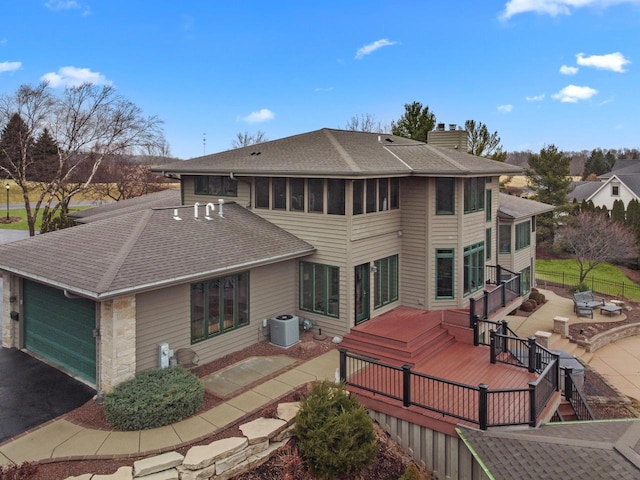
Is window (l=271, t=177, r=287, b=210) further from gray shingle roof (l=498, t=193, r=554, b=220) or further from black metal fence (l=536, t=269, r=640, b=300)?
black metal fence (l=536, t=269, r=640, b=300)

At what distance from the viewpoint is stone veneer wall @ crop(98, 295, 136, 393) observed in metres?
9.55

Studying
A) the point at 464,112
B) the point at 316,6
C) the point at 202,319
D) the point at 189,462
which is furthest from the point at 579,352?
the point at 464,112

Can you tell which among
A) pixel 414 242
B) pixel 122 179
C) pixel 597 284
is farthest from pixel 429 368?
pixel 122 179

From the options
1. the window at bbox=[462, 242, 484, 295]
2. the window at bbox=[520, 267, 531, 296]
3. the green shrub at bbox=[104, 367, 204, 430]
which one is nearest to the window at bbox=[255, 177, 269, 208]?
the window at bbox=[462, 242, 484, 295]

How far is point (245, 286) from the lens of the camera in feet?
42.1

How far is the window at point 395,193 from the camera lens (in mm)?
15586

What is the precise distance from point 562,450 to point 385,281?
27.2 ft

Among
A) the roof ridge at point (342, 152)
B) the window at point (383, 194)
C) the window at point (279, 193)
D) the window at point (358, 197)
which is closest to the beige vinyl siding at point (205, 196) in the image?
the window at point (279, 193)

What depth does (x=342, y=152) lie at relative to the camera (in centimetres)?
1502

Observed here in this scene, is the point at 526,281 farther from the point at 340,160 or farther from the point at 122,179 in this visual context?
the point at 122,179

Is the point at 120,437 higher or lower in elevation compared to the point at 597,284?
higher

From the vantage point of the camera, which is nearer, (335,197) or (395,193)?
(335,197)

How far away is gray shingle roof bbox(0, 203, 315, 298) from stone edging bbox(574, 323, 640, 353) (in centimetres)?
1296

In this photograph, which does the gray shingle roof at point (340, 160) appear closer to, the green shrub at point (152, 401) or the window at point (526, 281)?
the green shrub at point (152, 401)
